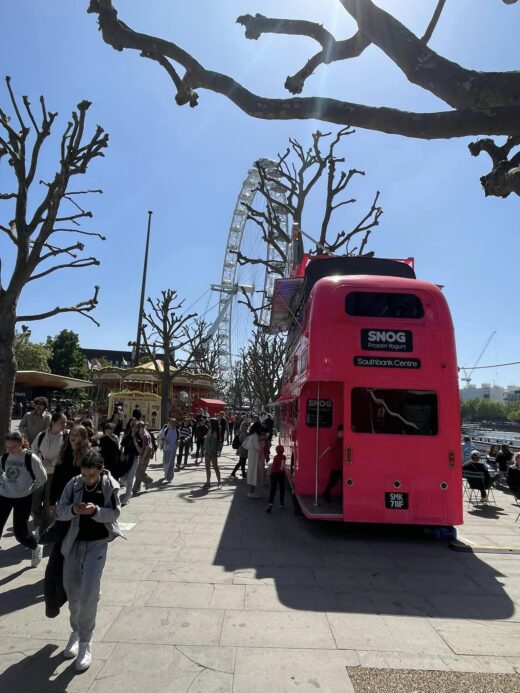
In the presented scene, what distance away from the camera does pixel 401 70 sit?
296 centimetres

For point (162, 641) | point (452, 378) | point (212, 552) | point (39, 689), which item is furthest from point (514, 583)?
point (39, 689)

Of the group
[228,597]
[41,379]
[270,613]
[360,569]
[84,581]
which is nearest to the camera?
[84,581]

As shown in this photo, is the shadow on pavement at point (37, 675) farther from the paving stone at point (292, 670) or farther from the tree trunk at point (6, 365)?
the tree trunk at point (6, 365)

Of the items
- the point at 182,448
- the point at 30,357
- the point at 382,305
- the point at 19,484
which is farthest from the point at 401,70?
the point at 30,357

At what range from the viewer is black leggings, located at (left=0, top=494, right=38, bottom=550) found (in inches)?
223

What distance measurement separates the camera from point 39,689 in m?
3.40

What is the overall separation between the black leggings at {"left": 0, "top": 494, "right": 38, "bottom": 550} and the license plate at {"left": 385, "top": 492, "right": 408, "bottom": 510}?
4878 mm

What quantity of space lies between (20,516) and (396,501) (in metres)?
5.18

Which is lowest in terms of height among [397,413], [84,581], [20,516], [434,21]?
[84,581]

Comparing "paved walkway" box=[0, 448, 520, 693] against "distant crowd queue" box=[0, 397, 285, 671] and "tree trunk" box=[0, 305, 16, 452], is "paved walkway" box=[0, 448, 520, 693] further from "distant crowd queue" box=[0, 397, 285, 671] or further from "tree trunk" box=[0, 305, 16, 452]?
"tree trunk" box=[0, 305, 16, 452]

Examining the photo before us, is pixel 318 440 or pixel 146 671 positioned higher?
pixel 318 440

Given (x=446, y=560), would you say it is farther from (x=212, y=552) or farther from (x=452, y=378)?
(x=212, y=552)

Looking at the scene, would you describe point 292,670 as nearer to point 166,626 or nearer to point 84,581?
point 166,626

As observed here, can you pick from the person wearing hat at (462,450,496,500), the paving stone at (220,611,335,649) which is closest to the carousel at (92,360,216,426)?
the person wearing hat at (462,450,496,500)
